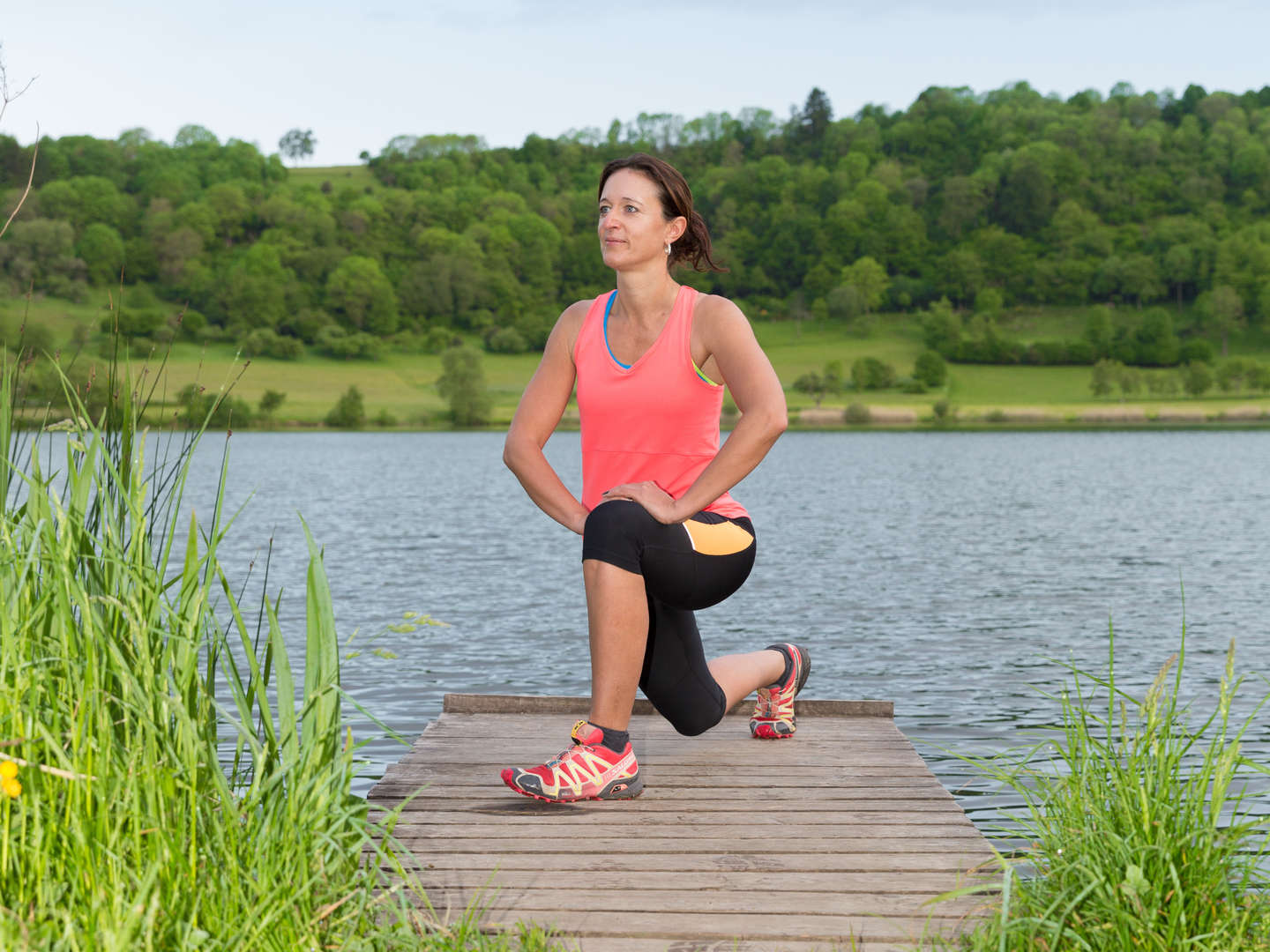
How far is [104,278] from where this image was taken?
108 meters

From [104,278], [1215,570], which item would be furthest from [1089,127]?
[1215,570]

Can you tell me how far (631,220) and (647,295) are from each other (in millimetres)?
235

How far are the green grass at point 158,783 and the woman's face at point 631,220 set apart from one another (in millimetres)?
1570

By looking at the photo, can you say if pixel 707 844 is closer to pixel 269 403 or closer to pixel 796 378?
pixel 269 403

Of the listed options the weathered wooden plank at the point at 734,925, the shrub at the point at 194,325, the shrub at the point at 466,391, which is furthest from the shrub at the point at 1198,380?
the weathered wooden plank at the point at 734,925

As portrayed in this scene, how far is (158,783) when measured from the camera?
250 centimetres

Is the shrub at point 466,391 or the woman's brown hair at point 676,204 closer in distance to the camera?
the woman's brown hair at point 676,204

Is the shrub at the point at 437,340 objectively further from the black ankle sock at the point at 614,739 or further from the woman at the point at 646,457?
the black ankle sock at the point at 614,739

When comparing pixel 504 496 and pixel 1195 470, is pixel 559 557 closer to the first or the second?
pixel 504 496

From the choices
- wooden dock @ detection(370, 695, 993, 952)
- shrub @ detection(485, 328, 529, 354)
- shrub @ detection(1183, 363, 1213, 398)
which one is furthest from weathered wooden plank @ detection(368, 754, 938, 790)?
shrub @ detection(485, 328, 529, 354)

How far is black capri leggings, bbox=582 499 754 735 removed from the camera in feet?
12.2

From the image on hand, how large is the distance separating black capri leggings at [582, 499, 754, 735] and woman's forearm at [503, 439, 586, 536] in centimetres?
19

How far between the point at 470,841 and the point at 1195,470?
45646mm

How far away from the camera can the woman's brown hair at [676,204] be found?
3.87 metres
